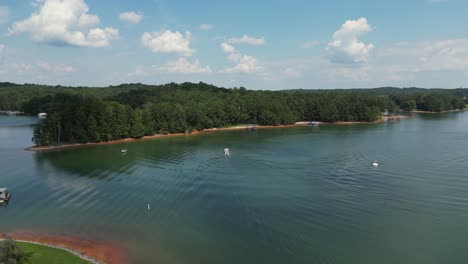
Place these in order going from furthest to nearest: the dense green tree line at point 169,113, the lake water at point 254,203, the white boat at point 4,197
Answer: the dense green tree line at point 169,113 → the white boat at point 4,197 → the lake water at point 254,203

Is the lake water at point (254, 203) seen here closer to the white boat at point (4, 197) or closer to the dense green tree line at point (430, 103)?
the white boat at point (4, 197)

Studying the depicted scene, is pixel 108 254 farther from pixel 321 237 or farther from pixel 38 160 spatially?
pixel 38 160

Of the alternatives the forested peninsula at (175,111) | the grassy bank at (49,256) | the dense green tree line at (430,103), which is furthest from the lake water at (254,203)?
the dense green tree line at (430,103)

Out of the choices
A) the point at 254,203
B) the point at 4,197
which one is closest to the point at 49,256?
the point at 4,197

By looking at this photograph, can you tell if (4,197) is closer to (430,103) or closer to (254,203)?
(254,203)

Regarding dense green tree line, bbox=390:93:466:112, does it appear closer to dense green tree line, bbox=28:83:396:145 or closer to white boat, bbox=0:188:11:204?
dense green tree line, bbox=28:83:396:145

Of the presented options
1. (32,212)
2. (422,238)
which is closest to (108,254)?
(32,212)
